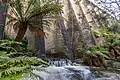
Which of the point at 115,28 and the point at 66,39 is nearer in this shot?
the point at 66,39

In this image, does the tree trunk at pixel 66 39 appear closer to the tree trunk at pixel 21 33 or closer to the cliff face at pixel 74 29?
the cliff face at pixel 74 29

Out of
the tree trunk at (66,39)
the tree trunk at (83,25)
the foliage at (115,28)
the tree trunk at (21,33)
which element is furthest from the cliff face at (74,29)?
the tree trunk at (21,33)

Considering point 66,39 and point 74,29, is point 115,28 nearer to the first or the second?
point 74,29

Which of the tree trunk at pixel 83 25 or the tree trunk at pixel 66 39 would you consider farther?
the tree trunk at pixel 83 25

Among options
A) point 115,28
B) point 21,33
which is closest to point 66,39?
point 115,28

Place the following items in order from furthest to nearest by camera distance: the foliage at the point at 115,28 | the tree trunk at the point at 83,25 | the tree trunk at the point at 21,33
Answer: the foliage at the point at 115,28, the tree trunk at the point at 83,25, the tree trunk at the point at 21,33

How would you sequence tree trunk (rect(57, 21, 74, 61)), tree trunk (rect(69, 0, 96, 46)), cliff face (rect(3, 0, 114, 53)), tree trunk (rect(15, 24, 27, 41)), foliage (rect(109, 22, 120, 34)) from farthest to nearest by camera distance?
foliage (rect(109, 22, 120, 34)) → tree trunk (rect(69, 0, 96, 46)) → cliff face (rect(3, 0, 114, 53)) → tree trunk (rect(57, 21, 74, 61)) → tree trunk (rect(15, 24, 27, 41))

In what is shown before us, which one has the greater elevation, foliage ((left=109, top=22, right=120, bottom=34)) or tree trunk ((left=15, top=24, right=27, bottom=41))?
foliage ((left=109, top=22, right=120, bottom=34))

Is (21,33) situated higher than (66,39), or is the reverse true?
(21,33)

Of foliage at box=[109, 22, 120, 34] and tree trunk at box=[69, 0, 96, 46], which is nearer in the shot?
tree trunk at box=[69, 0, 96, 46]

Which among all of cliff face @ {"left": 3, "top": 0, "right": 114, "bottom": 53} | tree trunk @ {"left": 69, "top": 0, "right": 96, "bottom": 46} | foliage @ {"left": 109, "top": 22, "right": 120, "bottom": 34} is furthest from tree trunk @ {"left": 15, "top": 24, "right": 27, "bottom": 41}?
foliage @ {"left": 109, "top": 22, "right": 120, "bottom": 34}

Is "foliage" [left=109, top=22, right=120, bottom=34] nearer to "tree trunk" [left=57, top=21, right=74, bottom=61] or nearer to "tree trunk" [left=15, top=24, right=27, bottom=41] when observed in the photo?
"tree trunk" [left=57, top=21, right=74, bottom=61]

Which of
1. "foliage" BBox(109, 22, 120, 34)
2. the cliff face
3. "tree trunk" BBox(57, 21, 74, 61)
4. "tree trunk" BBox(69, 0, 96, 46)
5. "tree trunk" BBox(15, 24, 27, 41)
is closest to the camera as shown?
"tree trunk" BBox(15, 24, 27, 41)

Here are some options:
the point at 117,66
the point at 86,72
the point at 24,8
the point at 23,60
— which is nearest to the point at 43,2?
the point at 24,8
